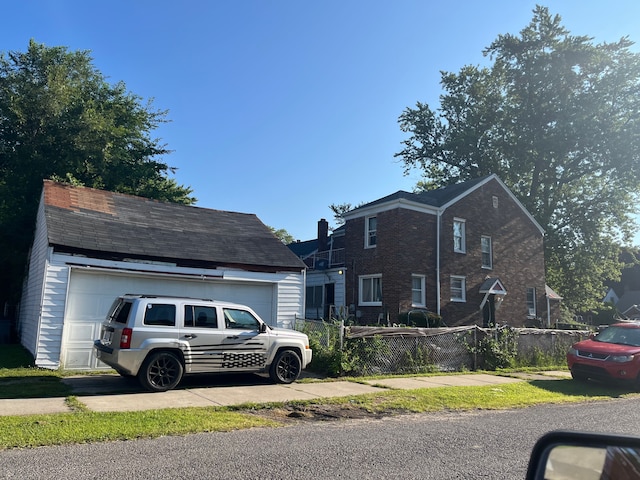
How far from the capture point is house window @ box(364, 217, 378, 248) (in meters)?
23.9

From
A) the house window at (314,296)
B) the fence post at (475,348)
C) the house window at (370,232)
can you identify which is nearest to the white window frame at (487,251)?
the house window at (370,232)

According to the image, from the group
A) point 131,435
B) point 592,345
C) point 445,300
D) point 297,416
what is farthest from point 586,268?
point 131,435

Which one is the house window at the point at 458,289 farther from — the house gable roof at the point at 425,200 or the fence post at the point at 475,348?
the fence post at the point at 475,348

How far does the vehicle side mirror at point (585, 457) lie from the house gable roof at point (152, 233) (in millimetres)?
12322

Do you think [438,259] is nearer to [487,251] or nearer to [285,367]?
[487,251]

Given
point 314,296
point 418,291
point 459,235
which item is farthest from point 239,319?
point 459,235

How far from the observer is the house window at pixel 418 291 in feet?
74.6

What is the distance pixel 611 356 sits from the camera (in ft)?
40.2

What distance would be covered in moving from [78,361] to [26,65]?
22.1 metres

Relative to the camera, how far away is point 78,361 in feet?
40.6

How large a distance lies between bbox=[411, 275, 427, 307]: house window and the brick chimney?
647 cm

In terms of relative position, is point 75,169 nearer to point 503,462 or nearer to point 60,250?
point 60,250

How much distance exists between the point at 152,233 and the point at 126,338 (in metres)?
6.18

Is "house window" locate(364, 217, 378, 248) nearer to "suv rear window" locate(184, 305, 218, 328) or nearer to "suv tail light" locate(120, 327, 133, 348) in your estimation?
"suv rear window" locate(184, 305, 218, 328)
